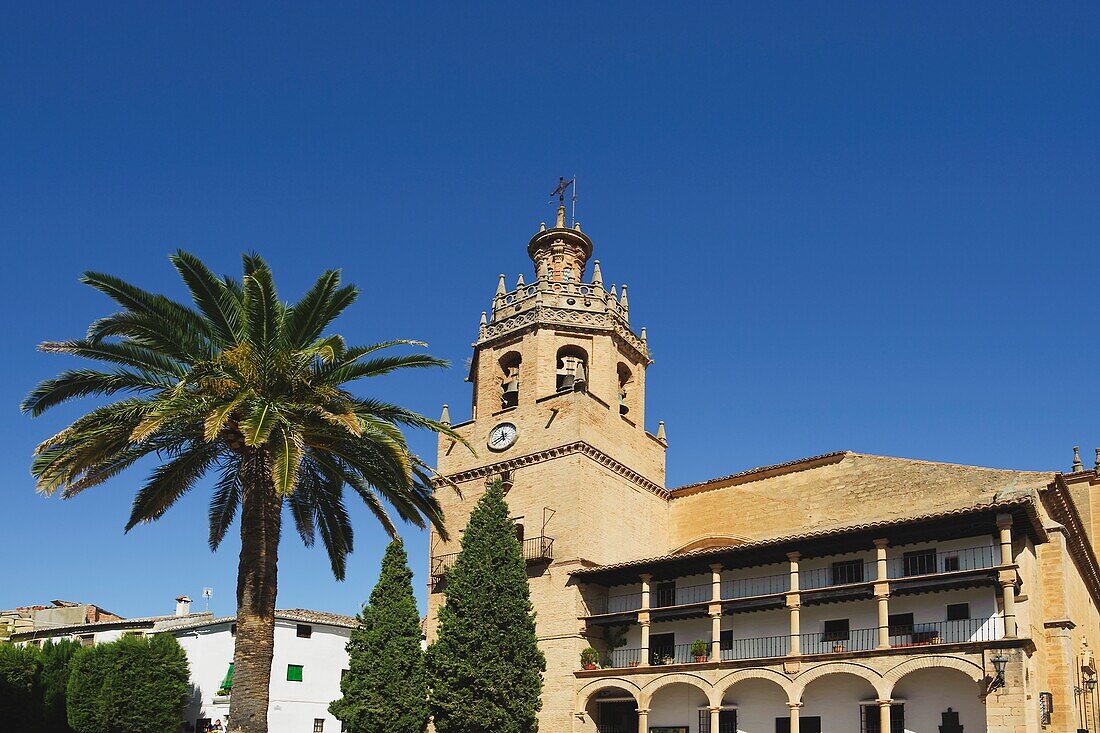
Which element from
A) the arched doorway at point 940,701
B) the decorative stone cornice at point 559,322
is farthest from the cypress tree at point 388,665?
the arched doorway at point 940,701

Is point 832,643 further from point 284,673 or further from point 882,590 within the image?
point 284,673

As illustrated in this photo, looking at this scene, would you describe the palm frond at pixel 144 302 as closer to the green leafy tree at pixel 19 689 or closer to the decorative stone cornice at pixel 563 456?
the decorative stone cornice at pixel 563 456

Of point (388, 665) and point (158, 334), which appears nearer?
point (158, 334)

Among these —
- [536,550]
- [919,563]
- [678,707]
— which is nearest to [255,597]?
[536,550]

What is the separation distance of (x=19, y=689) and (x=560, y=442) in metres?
19.6

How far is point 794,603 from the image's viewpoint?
1135 inches

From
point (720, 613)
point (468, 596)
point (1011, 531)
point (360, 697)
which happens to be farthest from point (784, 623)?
point (360, 697)

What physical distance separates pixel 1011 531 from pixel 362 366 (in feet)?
55.3

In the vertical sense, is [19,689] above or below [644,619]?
below

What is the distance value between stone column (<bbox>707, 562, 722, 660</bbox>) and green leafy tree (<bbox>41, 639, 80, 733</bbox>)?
20662 mm

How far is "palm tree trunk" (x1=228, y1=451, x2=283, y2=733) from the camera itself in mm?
18250

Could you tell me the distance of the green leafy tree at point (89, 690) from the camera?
31516 millimetres

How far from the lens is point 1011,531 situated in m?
25.9

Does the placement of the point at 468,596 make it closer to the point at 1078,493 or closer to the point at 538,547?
the point at 538,547
